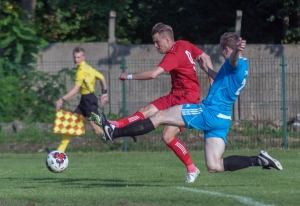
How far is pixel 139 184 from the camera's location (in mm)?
9727

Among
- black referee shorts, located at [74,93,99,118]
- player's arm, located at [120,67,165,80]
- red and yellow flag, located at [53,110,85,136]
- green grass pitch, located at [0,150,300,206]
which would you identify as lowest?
green grass pitch, located at [0,150,300,206]

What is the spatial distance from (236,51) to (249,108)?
917cm

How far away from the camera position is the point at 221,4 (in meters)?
22.9

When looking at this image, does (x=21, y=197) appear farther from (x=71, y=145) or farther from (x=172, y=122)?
(x=71, y=145)

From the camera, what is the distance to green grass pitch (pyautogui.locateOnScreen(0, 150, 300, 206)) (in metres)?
7.55

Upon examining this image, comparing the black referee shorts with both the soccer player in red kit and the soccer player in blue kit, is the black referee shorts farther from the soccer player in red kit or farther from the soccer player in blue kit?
the soccer player in blue kit

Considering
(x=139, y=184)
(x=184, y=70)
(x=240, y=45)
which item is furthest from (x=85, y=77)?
A: (x=240, y=45)

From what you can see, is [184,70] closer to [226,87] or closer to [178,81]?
[178,81]

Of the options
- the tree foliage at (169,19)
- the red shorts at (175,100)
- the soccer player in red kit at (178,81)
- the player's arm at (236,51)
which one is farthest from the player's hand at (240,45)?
the tree foliage at (169,19)

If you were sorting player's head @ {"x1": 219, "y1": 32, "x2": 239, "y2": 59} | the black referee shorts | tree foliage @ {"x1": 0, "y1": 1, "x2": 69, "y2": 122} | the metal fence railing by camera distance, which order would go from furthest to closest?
1. tree foliage @ {"x1": 0, "y1": 1, "x2": 69, "y2": 122}
2. the metal fence railing
3. the black referee shorts
4. player's head @ {"x1": 219, "y1": 32, "x2": 239, "y2": 59}

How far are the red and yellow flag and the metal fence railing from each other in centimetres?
231

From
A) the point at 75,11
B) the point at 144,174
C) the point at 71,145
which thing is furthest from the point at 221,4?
the point at 144,174

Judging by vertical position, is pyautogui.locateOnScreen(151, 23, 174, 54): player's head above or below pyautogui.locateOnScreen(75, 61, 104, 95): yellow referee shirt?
above

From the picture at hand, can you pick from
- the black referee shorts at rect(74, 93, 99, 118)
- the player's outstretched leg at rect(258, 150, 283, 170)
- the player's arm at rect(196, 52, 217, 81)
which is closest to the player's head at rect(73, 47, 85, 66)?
the black referee shorts at rect(74, 93, 99, 118)
